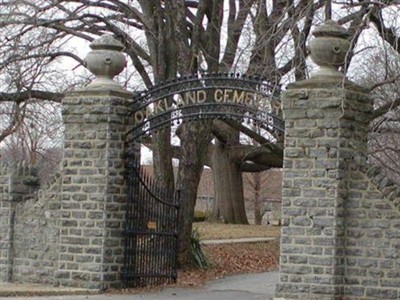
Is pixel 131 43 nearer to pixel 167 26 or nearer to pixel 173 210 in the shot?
pixel 167 26

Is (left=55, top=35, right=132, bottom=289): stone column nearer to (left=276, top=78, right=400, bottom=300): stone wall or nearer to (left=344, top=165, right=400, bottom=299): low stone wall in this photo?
(left=276, top=78, right=400, bottom=300): stone wall

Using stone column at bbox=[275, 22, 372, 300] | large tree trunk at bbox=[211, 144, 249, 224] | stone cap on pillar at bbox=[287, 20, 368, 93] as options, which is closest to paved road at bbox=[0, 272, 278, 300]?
stone column at bbox=[275, 22, 372, 300]

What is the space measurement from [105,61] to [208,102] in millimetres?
2011

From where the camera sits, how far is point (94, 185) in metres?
16.0

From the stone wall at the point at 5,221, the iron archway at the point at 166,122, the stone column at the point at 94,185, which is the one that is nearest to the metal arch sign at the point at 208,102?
the iron archway at the point at 166,122

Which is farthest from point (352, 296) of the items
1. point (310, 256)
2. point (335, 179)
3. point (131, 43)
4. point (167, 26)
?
point (131, 43)

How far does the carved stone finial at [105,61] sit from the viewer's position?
53.4 feet

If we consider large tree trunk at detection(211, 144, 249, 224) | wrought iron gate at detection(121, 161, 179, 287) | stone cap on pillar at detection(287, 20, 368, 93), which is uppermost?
stone cap on pillar at detection(287, 20, 368, 93)

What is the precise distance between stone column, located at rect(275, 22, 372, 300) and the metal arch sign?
0.82 meters

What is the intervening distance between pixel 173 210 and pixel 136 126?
73.8 inches

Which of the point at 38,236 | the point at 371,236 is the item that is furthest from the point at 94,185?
the point at 371,236

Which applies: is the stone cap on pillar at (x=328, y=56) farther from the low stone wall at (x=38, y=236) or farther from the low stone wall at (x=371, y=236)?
the low stone wall at (x=38, y=236)

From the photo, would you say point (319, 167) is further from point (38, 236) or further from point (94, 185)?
point (38, 236)

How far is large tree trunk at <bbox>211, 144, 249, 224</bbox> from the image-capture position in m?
38.1
